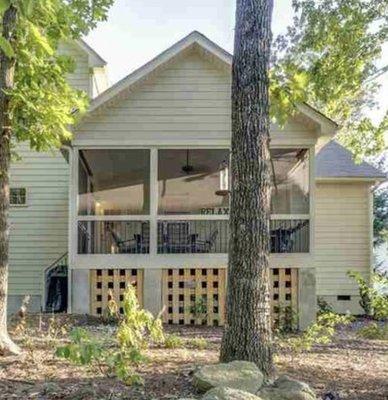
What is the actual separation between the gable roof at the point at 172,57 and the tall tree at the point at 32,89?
285cm

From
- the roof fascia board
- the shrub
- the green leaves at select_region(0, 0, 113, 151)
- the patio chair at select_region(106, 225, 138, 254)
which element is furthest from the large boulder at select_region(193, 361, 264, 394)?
the shrub

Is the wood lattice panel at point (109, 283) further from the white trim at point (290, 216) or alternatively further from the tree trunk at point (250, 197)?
the tree trunk at point (250, 197)

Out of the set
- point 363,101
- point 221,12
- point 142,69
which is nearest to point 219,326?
point 142,69

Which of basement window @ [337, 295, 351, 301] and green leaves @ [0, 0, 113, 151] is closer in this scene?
green leaves @ [0, 0, 113, 151]

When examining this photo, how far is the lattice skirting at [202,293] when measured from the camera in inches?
436

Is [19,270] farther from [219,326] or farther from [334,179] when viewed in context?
[334,179]

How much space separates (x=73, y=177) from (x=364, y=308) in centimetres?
861

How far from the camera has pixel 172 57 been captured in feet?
35.8

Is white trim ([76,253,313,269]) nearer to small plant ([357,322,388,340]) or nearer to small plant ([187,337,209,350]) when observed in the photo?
small plant ([357,322,388,340])

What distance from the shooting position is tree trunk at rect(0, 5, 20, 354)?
625cm

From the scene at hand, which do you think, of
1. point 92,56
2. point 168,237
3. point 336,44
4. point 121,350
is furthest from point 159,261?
point 92,56

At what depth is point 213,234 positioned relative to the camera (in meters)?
11.2

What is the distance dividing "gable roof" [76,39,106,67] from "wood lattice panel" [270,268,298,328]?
7252 millimetres

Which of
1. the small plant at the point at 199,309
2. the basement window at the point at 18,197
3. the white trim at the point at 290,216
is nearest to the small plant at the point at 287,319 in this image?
the small plant at the point at 199,309
